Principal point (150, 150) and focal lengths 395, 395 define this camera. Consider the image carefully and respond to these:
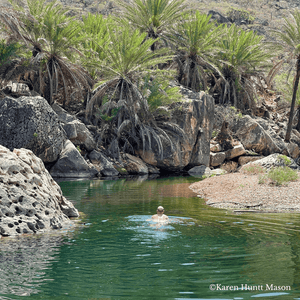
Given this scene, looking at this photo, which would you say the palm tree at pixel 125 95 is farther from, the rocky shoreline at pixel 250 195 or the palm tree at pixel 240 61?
the rocky shoreline at pixel 250 195

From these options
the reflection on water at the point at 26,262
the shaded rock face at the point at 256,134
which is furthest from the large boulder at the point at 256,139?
the reflection on water at the point at 26,262

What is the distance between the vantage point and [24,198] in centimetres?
852

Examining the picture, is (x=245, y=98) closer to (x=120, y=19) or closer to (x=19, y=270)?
(x=120, y=19)

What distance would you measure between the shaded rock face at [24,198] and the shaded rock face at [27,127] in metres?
12.2

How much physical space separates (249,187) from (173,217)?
5876 mm

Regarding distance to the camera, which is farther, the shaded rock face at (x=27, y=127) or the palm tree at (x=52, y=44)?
the palm tree at (x=52, y=44)

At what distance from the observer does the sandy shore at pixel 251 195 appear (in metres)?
12.0

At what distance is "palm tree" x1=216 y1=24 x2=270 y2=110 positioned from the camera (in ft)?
112

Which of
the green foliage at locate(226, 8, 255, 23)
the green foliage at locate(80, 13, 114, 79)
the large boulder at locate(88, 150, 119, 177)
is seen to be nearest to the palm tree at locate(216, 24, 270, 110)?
the green foliage at locate(80, 13, 114, 79)

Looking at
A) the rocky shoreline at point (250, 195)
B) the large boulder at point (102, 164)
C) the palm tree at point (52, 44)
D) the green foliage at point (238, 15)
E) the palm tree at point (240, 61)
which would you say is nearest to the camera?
the rocky shoreline at point (250, 195)

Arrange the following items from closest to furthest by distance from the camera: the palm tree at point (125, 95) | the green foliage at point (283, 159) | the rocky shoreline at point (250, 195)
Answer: the rocky shoreline at point (250, 195), the green foliage at point (283, 159), the palm tree at point (125, 95)

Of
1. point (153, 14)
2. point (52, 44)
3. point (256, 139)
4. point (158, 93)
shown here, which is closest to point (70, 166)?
point (158, 93)

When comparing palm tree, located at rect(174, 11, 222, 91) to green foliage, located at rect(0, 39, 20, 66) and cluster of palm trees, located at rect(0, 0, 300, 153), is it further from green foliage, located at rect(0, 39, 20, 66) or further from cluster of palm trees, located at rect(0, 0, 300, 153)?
green foliage, located at rect(0, 39, 20, 66)

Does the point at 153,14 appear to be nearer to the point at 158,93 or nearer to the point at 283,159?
the point at 158,93
